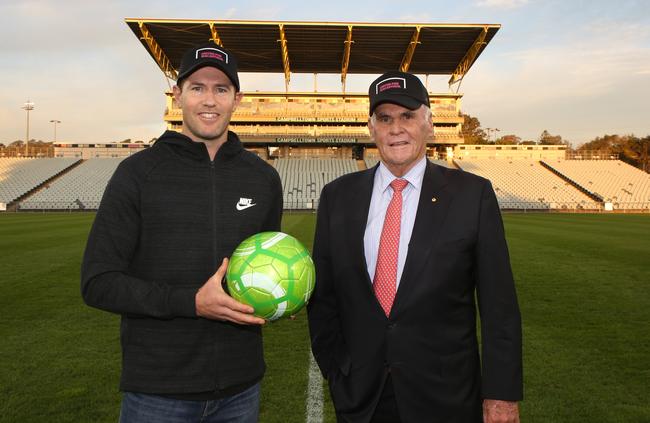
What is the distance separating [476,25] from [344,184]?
40558 mm

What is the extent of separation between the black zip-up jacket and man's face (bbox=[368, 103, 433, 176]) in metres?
0.79

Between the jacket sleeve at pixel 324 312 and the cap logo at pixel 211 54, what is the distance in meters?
0.98

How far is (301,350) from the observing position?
611 cm

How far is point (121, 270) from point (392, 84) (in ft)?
5.32

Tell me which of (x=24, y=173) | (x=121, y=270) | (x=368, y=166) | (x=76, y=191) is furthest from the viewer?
(x=368, y=166)

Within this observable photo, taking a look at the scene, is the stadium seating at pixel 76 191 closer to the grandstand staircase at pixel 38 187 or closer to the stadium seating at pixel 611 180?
the grandstand staircase at pixel 38 187

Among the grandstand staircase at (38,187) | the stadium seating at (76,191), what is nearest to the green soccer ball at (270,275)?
the stadium seating at (76,191)

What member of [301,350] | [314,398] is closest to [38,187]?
[301,350]

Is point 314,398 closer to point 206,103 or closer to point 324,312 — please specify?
point 324,312

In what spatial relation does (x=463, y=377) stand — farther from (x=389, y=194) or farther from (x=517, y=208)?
(x=517, y=208)

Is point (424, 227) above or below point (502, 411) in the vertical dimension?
above

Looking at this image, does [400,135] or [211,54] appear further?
[400,135]

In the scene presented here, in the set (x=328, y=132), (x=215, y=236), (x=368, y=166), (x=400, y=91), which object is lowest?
(x=215, y=236)

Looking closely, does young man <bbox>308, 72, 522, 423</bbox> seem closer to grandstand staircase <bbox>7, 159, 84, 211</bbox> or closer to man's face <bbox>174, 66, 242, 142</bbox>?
man's face <bbox>174, 66, 242, 142</bbox>
